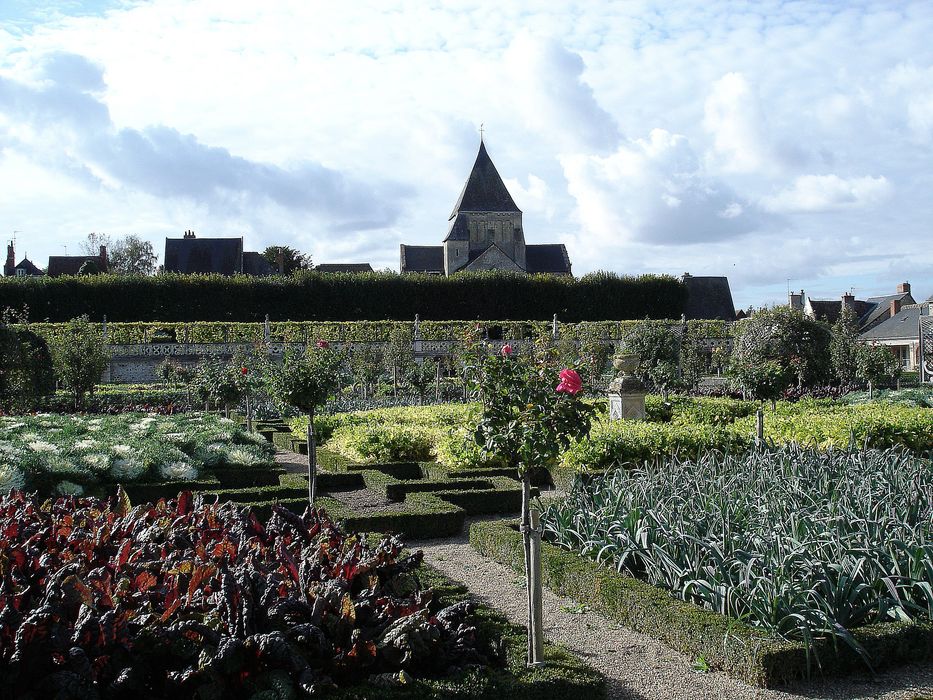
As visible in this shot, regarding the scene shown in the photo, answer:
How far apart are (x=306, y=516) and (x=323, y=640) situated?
1.88 metres

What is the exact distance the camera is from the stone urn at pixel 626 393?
12.9 meters

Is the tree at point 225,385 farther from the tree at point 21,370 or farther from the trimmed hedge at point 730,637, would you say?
the trimmed hedge at point 730,637

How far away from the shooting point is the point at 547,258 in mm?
59500

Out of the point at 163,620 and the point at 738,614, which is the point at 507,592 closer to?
the point at 738,614

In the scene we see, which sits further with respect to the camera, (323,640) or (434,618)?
(434,618)

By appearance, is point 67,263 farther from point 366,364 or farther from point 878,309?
point 878,309

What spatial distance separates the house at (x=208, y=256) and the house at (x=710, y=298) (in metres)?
26.1

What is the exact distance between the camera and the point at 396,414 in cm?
1501

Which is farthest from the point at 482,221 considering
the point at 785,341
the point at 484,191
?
the point at 785,341

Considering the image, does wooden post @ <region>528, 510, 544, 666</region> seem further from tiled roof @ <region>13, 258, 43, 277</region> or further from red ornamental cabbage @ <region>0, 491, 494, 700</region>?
tiled roof @ <region>13, 258, 43, 277</region>

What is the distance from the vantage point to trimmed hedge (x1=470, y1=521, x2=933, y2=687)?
395 cm

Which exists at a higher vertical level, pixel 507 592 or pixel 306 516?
pixel 306 516

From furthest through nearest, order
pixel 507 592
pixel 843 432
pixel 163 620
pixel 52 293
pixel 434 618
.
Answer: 1. pixel 52 293
2. pixel 843 432
3. pixel 507 592
4. pixel 434 618
5. pixel 163 620

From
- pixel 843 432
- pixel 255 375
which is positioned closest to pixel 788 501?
pixel 843 432
